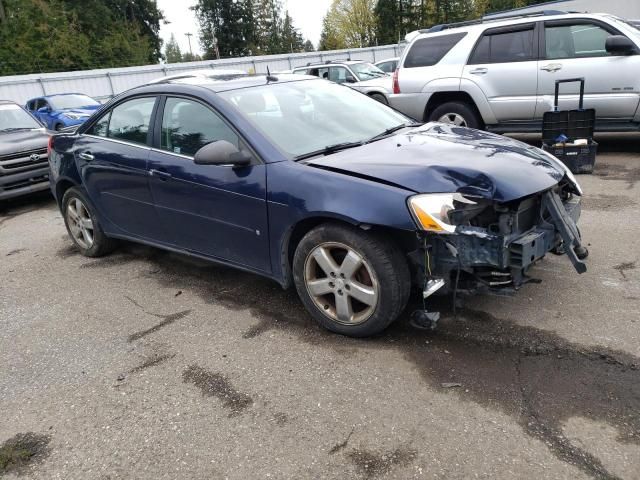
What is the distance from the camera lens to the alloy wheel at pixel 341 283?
3.25 meters

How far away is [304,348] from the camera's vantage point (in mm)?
3408

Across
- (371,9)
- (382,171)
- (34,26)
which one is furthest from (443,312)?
(371,9)

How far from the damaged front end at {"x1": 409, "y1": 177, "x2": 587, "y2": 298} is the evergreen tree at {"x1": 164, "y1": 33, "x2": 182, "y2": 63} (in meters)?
A: 93.1

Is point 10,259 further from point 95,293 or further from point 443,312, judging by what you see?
point 443,312

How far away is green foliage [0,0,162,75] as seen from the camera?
34812 millimetres

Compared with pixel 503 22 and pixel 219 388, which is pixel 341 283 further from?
pixel 503 22

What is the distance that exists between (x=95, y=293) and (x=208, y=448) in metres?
2.52

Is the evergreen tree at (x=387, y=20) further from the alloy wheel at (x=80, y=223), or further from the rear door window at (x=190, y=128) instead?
the rear door window at (x=190, y=128)

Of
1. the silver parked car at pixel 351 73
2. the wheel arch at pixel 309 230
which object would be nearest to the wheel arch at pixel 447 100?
the silver parked car at pixel 351 73

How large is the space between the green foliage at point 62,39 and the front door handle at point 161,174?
35601mm

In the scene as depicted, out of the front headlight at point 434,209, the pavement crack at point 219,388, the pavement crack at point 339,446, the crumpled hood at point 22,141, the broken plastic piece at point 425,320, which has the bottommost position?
the pavement crack at point 339,446

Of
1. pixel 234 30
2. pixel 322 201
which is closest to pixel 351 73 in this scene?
pixel 322 201

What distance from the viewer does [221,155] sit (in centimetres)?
352

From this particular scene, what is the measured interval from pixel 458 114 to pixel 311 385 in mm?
6350
